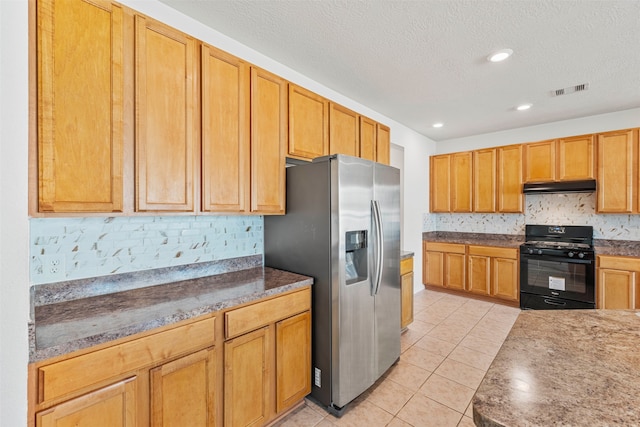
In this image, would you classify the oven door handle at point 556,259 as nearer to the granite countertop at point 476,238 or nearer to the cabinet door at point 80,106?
the granite countertop at point 476,238

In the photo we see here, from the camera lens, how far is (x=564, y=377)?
85 cm

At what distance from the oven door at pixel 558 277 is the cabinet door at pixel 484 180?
97cm

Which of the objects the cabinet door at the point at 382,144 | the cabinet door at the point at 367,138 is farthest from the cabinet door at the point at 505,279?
the cabinet door at the point at 367,138

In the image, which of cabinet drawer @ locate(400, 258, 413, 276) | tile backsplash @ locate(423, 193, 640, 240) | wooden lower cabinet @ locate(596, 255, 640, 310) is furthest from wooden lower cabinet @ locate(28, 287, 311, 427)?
tile backsplash @ locate(423, 193, 640, 240)

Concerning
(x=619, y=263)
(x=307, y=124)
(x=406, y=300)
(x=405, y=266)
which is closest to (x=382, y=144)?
(x=307, y=124)

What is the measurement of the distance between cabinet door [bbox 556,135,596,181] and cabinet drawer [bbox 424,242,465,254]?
1618 mm

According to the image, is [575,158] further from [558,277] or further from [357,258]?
[357,258]

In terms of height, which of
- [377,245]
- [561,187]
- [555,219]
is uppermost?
[561,187]

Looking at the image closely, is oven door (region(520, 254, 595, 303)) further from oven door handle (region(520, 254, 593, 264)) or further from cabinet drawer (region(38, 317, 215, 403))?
cabinet drawer (region(38, 317, 215, 403))

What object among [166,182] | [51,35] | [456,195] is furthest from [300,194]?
[456,195]

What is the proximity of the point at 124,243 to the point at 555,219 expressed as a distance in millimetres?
5334


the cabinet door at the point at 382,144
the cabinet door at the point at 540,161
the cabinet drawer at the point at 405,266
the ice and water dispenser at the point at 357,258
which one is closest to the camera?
the ice and water dispenser at the point at 357,258

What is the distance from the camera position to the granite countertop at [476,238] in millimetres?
4309

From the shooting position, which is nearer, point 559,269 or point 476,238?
point 559,269
